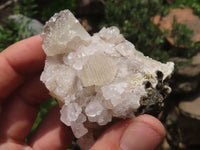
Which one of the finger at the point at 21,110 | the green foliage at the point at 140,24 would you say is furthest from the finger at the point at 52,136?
the green foliage at the point at 140,24

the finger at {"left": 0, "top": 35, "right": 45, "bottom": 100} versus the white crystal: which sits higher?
the finger at {"left": 0, "top": 35, "right": 45, "bottom": 100}

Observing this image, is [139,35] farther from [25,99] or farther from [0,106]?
[0,106]

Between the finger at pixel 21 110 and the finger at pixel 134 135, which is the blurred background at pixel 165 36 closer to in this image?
the finger at pixel 21 110

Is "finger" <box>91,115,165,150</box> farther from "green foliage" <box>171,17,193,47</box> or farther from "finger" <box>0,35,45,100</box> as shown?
"green foliage" <box>171,17,193,47</box>

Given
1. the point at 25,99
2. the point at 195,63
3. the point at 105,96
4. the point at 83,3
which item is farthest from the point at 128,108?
the point at 83,3

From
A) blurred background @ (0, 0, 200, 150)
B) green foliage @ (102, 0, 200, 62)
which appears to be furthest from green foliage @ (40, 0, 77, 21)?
green foliage @ (102, 0, 200, 62)
